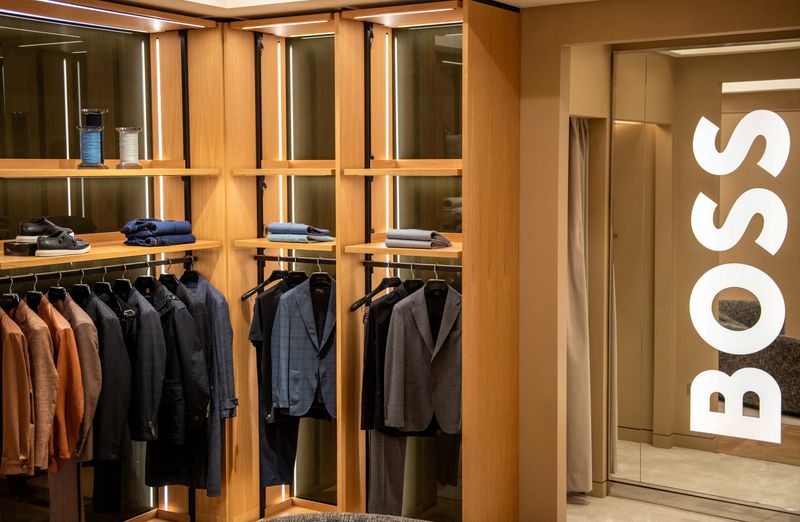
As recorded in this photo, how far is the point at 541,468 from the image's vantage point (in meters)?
4.72

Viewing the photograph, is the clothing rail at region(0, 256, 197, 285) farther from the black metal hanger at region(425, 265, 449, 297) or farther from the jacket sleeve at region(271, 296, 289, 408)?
the black metal hanger at region(425, 265, 449, 297)

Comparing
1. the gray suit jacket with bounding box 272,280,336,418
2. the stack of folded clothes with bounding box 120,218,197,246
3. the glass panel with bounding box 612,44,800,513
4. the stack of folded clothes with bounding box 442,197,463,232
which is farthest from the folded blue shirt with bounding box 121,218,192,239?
the glass panel with bounding box 612,44,800,513

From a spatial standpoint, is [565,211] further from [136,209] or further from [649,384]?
[136,209]

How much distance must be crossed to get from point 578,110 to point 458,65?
0.75 m

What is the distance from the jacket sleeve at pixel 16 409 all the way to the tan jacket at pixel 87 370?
0.27m

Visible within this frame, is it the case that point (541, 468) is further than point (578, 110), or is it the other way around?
point (578, 110)

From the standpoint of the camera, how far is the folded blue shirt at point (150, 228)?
4574mm

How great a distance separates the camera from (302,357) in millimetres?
4773

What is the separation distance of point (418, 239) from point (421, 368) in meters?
0.64

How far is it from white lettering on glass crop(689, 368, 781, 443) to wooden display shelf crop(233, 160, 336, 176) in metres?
2.35

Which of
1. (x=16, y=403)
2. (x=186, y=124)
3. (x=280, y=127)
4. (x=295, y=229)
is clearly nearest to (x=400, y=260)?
(x=295, y=229)

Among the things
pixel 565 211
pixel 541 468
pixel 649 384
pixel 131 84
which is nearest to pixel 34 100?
pixel 131 84

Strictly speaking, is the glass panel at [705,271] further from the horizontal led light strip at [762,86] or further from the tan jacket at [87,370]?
the tan jacket at [87,370]

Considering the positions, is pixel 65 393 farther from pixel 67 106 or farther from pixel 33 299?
pixel 67 106
